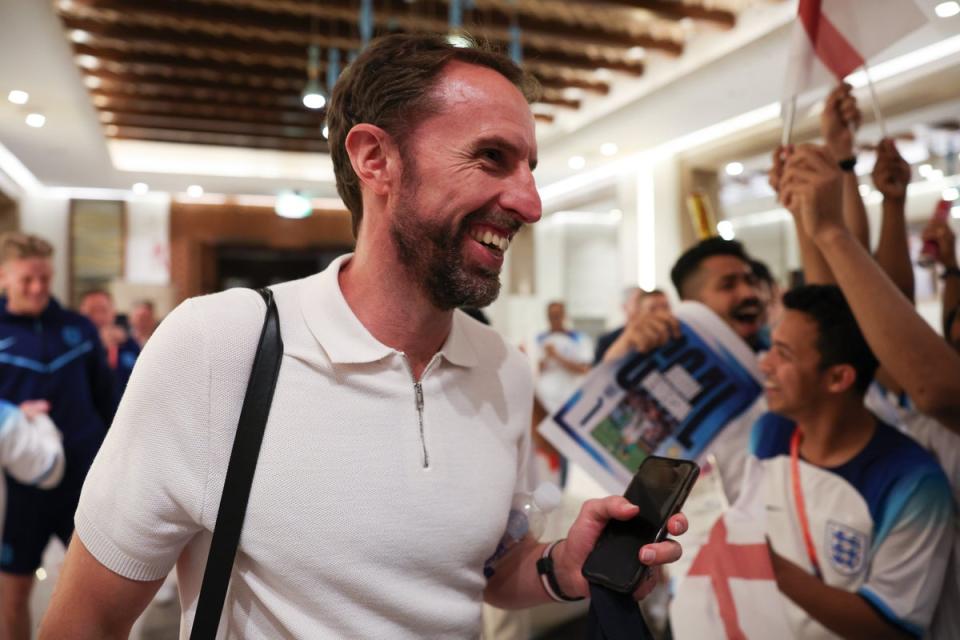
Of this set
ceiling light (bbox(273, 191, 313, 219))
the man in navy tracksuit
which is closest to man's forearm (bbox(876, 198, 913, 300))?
the man in navy tracksuit

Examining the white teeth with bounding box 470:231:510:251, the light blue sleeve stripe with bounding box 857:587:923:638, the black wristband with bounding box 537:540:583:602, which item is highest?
the white teeth with bounding box 470:231:510:251

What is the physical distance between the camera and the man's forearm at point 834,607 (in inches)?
57.3

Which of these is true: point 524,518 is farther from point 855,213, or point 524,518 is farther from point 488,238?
point 855,213

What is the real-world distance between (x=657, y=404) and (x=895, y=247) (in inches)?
27.2

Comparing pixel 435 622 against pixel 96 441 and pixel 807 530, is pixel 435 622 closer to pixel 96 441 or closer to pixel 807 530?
pixel 807 530

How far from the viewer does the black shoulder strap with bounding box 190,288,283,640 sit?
964 mm

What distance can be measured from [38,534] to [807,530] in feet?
9.19

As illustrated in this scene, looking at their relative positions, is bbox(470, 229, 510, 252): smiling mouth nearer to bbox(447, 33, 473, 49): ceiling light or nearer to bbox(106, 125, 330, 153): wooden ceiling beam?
bbox(447, 33, 473, 49): ceiling light

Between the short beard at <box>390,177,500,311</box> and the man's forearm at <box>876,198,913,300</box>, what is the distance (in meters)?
1.13

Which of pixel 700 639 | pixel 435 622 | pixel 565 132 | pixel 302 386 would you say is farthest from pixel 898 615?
pixel 565 132

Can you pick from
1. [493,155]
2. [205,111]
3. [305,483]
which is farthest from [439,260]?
[205,111]

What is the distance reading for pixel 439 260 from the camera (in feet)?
3.63

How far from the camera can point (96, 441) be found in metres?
2.90

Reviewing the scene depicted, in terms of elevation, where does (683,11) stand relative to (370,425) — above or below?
above
